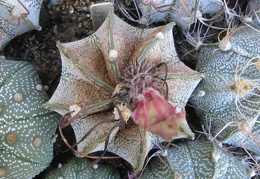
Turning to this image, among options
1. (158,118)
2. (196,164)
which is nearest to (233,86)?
(196,164)

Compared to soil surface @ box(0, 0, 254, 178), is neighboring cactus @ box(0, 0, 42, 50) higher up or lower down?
higher up

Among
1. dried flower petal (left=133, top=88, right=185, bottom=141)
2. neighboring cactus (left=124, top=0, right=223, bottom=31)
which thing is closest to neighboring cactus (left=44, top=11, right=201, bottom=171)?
neighboring cactus (left=124, top=0, right=223, bottom=31)

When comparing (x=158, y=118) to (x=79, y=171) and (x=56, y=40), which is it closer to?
(x=79, y=171)

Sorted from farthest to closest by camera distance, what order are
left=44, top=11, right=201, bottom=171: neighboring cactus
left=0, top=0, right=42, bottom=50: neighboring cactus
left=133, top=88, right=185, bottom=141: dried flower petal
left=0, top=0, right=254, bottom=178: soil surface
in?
1. left=0, top=0, right=254, bottom=178: soil surface
2. left=0, top=0, right=42, bottom=50: neighboring cactus
3. left=44, top=11, right=201, bottom=171: neighboring cactus
4. left=133, top=88, right=185, bottom=141: dried flower petal

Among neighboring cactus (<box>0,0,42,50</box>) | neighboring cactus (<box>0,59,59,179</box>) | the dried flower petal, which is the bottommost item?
neighboring cactus (<box>0,59,59,179</box>)

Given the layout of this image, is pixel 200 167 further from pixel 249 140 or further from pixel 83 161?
pixel 83 161

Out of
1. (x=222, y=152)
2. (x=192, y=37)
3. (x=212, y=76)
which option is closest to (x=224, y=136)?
(x=222, y=152)

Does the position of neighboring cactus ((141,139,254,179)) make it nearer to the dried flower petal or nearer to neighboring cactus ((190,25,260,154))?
neighboring cactus ((190,25,260,154))

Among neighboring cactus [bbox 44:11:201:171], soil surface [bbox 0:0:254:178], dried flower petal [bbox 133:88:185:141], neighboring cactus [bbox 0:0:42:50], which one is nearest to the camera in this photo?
dried flower petal [bbox 133:88:185:141]
